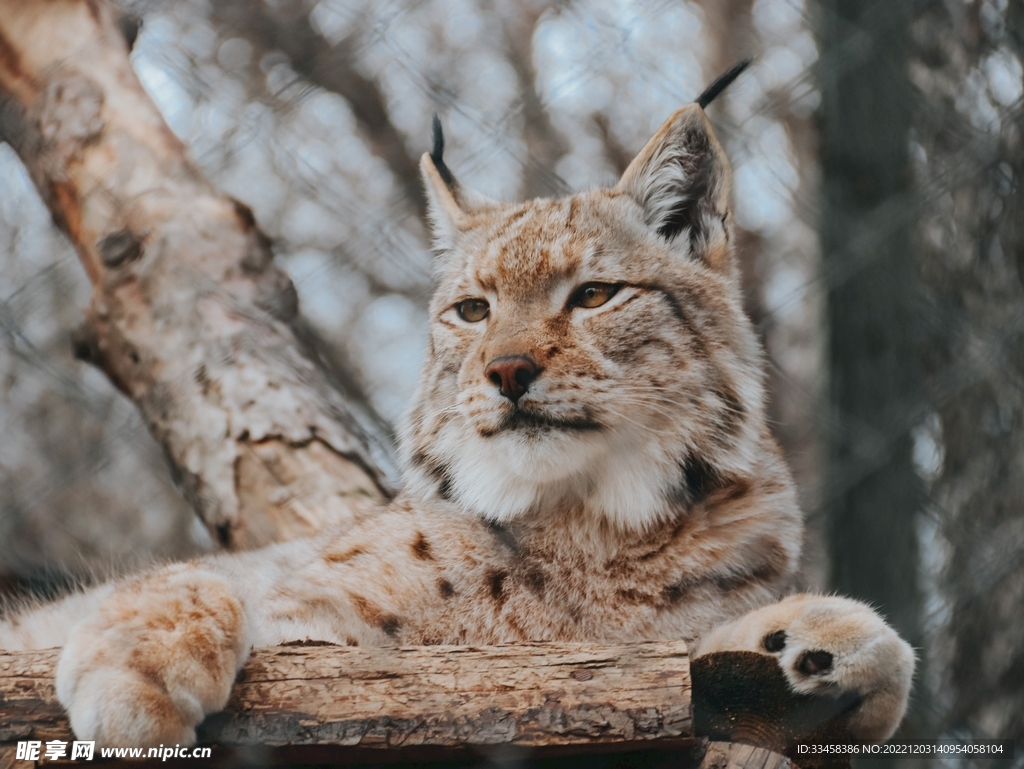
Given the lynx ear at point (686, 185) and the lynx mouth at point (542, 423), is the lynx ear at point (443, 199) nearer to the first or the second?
the lynx ear at point (686, 185)

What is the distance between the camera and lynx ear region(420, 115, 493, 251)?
2.68 m

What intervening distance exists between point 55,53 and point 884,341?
2836mm

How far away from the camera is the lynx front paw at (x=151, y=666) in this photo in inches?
52.6

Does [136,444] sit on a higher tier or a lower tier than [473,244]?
lower

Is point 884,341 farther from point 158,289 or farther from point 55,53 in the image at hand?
point 55,53

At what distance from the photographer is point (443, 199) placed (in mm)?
2691

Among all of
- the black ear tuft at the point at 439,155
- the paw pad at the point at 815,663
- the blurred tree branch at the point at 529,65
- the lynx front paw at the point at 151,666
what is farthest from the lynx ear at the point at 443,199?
the paw pad at the point at 815,663

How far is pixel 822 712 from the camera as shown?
153 cm

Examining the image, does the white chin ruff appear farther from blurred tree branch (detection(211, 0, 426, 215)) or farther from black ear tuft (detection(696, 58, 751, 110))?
blurred tree branch (detection(211, 0, 426, 215))

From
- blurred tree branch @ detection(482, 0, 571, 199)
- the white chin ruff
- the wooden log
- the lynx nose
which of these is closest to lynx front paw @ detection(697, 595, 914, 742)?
the wooden log

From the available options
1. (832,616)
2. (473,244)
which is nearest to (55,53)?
(473,244)

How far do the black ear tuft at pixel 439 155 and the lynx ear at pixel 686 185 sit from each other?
1.69 feet

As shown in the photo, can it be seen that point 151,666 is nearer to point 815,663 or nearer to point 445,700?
point 445,700

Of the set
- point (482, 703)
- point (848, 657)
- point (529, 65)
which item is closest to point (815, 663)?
point (848, 657)
